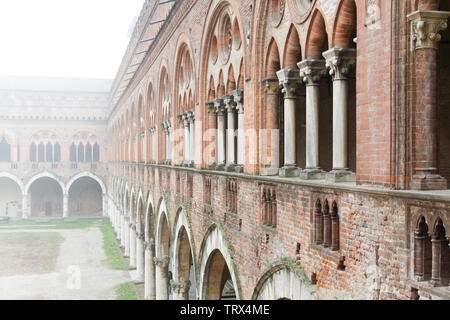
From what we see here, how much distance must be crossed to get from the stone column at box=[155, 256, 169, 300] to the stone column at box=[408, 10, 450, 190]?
47.6ft

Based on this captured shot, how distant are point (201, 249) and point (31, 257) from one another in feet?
63.7

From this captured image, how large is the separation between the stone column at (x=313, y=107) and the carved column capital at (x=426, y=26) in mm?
1837

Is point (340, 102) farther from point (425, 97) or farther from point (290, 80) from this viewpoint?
point (290, 80)

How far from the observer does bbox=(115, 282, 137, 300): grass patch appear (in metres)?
19.8

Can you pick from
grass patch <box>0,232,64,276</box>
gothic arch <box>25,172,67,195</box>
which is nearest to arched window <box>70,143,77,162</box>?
gothic arch <box>25,172,67,195</box>

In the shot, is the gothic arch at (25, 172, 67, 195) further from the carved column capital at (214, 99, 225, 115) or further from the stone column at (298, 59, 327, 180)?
the stone column at (298, 59, 327, 180)

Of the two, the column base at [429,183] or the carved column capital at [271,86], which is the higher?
A: the carved column capital at [271,86]

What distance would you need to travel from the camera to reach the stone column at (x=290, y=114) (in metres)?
6.48

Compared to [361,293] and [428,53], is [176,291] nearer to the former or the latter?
[361,293]

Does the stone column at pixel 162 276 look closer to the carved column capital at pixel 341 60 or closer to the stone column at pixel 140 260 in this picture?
the stone column at pixel 140 260

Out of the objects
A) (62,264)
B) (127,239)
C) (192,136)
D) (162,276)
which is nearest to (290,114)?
(192,136)

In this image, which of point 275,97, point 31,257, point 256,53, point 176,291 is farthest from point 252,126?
point 31,257

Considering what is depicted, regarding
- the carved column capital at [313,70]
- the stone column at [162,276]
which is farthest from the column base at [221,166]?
the stone column at [162,276]

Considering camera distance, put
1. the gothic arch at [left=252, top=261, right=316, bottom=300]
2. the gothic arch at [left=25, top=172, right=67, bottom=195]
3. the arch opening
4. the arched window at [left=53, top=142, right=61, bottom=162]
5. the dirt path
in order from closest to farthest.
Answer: the gothic arch at [left=252, top=261, right=316, bottom=300] → the dirt path → the gothic arch at [left=25, top=172, right=67, bottom=195] → the arched window at [left=53, top=142, right=61, bottom=162] → the arch opening
